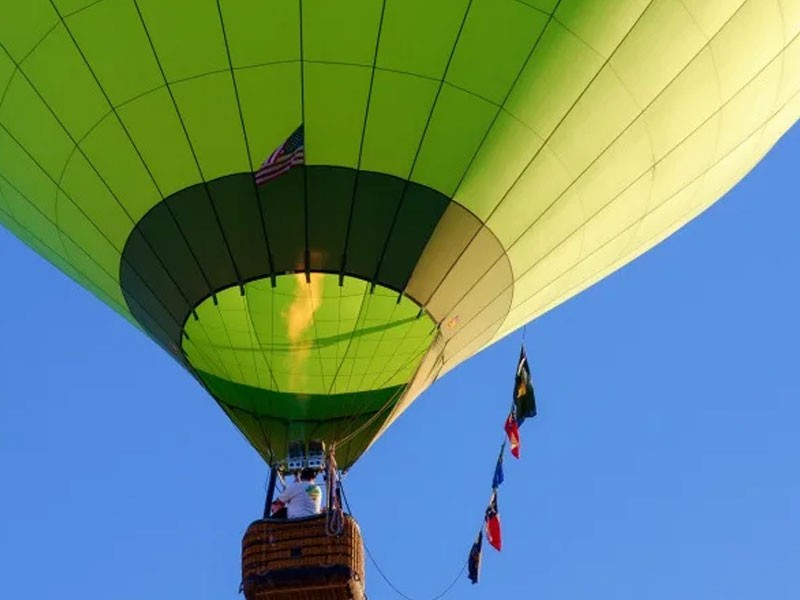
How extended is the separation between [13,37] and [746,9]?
4.10m

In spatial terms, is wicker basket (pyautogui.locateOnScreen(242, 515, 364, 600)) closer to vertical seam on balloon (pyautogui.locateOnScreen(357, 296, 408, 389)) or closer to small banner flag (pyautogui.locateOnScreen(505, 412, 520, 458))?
vertical seam on balloon (pyautogui.locateOnScreen(357, 296, 408, 389))

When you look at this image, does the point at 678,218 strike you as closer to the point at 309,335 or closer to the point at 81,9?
the point at 309,335

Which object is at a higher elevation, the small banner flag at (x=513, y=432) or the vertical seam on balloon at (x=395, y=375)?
the small banner flag at (x=513, y=432)

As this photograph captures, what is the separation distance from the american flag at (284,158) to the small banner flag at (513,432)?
11.2 feet

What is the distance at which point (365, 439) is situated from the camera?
899 centimetres

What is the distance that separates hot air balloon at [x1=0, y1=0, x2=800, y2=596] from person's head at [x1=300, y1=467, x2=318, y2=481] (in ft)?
0.50

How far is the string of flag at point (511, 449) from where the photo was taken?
32.9 ft

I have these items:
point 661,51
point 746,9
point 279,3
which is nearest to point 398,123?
point 279,3

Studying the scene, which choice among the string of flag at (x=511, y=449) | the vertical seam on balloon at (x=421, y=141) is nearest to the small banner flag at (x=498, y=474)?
the string of flag at (x=511, y=449)

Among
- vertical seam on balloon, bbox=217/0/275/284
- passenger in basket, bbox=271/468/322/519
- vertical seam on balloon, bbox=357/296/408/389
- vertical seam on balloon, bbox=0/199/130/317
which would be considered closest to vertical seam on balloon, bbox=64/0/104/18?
vertical seam on balloon, bbox=217/0/275/284

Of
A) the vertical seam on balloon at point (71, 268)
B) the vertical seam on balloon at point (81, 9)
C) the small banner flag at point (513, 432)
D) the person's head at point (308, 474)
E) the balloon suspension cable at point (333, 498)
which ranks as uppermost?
the vertical seam on balloon at point (71, 268)

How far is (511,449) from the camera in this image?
10039 millimetres

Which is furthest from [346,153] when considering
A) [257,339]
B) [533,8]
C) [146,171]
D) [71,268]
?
[71,268]

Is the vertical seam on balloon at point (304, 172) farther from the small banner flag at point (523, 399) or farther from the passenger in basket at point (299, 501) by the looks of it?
the small banner flag at point (523, 399)
